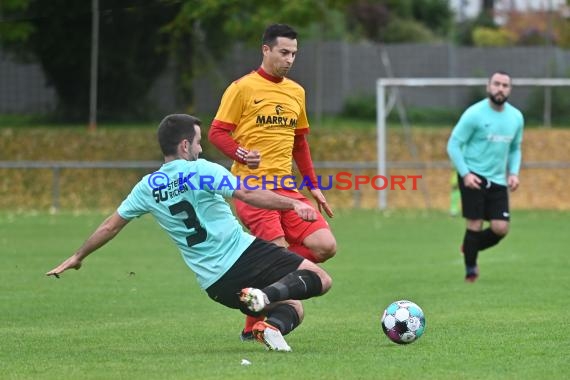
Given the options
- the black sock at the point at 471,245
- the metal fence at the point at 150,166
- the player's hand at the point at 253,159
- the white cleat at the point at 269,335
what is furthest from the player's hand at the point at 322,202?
the metal fence at the point at 150,166

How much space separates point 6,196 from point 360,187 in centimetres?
800

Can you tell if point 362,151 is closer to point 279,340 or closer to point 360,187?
point 360,187

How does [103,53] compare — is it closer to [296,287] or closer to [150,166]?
[150,166]

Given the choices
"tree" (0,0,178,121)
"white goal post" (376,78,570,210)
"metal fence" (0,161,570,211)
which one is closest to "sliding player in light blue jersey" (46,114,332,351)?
"white goal post" (376,78,570,210)

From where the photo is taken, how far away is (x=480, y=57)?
1314 inches

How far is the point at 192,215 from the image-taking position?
7598 mm

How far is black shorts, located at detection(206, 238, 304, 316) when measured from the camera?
764cm

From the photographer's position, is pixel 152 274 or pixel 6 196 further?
pixel 6 196

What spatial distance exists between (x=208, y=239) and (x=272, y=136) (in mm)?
1656

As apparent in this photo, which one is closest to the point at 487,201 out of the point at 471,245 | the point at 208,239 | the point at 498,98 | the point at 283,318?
the point at 471,245

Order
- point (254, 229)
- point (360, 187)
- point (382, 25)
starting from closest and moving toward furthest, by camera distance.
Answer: point (254, 229) → point (360, 187) → point (382, 25)

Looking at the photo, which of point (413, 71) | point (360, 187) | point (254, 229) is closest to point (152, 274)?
point (254, 229)

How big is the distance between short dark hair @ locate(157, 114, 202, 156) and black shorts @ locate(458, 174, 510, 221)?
5.81 m

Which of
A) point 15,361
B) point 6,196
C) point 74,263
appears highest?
point 74,263
